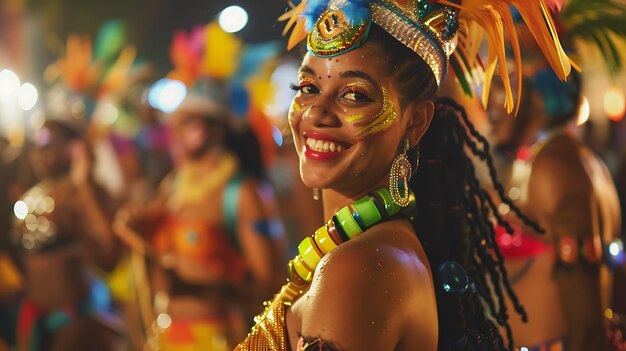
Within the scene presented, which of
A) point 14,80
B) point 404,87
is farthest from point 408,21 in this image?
point 14,80

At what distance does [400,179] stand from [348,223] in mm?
191

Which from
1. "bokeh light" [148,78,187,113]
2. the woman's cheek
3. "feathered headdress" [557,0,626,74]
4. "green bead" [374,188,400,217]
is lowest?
"bokeh light" [148,78,187,113]

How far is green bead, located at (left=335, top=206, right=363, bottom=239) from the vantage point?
2.30 metres

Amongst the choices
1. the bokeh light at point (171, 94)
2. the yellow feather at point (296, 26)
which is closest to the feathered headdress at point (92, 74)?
the bokeh light at point (171, 94)

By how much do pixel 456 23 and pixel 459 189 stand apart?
0.50m

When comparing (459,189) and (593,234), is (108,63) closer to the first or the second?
(593,234)

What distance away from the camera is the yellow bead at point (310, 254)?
7.80ft

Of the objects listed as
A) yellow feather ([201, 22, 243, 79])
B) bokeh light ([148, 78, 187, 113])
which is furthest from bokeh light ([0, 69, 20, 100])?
yellow feather ([201, 22, 243, 79])

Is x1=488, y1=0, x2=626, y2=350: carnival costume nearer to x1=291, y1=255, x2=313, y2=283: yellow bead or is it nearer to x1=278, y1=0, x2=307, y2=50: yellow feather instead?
x1=278, y1=0, x2=307, y2=50: yellow feather

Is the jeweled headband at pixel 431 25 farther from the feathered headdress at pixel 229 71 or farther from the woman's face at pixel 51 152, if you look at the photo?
the woman's face at pixel 51 152

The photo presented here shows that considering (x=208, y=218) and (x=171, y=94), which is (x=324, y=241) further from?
(x=171, y=94)

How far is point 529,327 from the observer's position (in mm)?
4035

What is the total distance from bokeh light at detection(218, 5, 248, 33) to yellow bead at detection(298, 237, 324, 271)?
16.3 feet

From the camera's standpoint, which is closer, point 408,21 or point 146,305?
point 408,21
